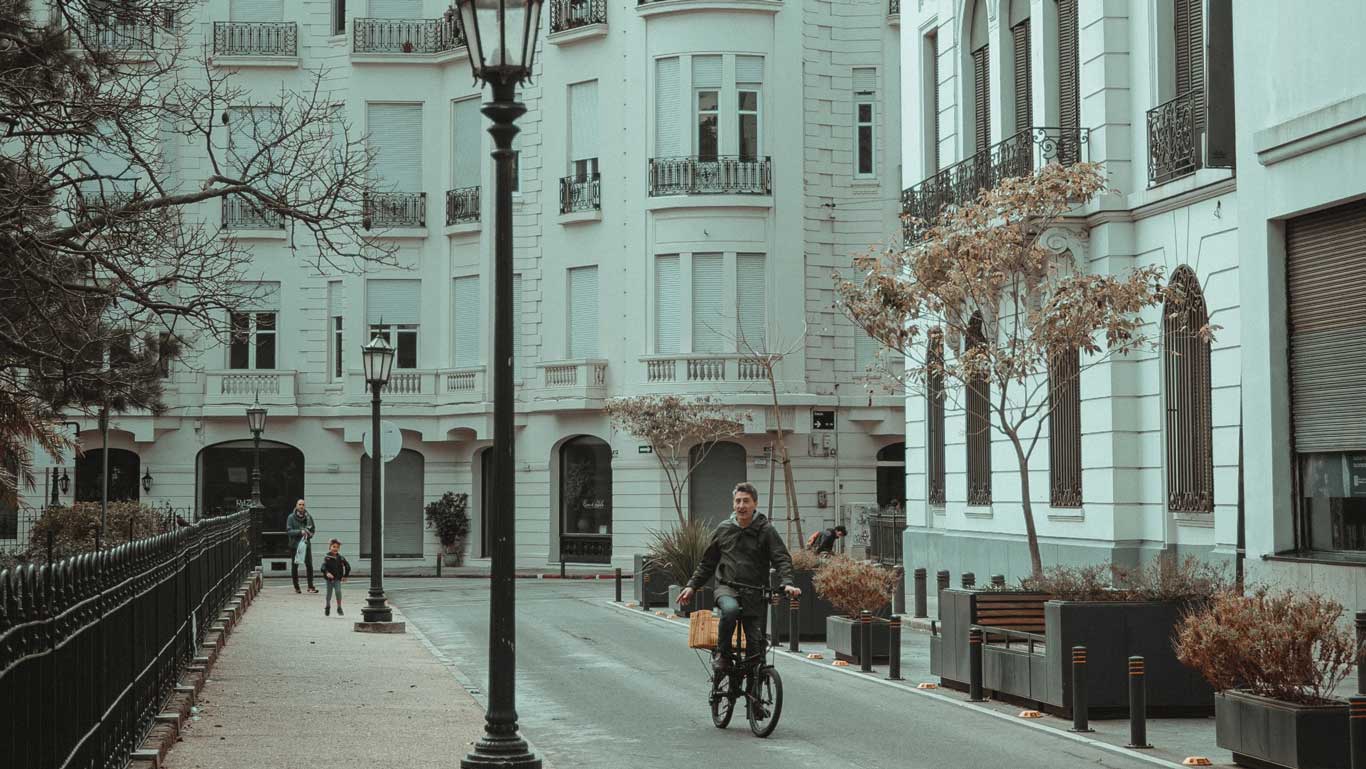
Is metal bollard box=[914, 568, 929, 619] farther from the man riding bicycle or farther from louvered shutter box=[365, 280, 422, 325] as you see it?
louvered shutter box=[365, 280, 422, 325]

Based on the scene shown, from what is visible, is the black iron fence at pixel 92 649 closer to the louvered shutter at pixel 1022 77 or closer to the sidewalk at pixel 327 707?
the sidewalk at pixel 327 707

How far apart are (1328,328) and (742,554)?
684 cm

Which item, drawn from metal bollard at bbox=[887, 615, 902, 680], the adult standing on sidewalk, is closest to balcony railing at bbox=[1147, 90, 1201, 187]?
metal bollard at bbox=[887, 615, 902, 680]

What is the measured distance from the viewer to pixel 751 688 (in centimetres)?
1385

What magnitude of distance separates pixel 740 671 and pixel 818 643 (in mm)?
8988

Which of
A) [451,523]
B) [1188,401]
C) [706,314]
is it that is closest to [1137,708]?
[1188,401]

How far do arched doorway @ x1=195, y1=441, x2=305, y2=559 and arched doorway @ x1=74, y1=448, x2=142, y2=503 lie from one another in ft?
5.81

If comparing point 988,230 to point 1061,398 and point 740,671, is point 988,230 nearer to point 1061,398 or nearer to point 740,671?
point 1061,398

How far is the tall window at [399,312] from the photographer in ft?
153

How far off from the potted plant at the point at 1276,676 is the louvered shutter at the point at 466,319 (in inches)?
1388

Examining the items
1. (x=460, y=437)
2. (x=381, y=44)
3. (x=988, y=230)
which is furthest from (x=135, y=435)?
(x=988, y=230)

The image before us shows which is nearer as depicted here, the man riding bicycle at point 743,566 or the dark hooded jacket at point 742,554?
the man riding bicycle at point 743,566

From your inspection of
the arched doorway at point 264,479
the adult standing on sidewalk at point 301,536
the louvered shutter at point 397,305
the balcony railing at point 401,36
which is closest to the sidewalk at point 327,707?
the adult standing on sidewalk at point 301,536

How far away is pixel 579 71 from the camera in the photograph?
44281 mm
